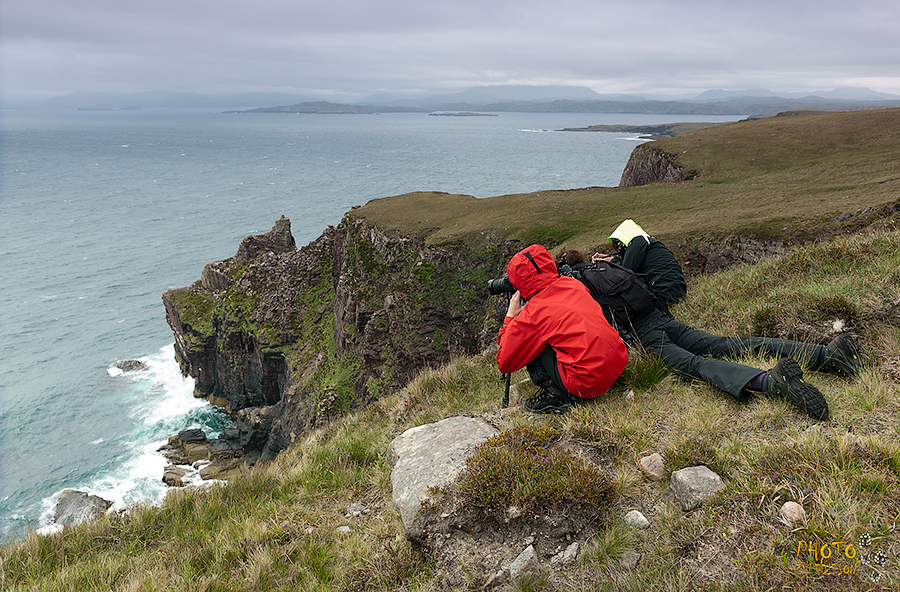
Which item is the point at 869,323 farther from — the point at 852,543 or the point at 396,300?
the point at 396,300

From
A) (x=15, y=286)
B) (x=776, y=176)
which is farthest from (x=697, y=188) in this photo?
(x=15, y=286)

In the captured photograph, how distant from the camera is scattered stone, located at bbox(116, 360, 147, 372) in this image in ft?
182

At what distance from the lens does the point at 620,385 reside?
25.1 feet

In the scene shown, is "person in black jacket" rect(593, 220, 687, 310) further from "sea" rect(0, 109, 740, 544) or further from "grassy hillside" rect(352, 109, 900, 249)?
"grassy hillside" rect(352, 109, 900, 249)

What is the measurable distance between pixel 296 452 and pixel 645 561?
7.04m

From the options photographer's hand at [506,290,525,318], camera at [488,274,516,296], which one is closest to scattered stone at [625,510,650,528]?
photographer's hand at [506,290,525,318]

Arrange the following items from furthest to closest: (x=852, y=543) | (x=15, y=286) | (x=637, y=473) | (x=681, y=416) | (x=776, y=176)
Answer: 1. (x=15, y=286)
2. (x=776, y=176)
3. (x=681, y=416)
4. (x=637, y=473)
5. (x=852, y=543)

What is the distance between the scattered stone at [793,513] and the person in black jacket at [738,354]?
6.45ft

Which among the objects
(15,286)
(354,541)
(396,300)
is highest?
(354,541)

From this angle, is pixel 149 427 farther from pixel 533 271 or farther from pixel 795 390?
pixel 795 390

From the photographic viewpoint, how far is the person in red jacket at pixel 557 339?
6734 millimetres

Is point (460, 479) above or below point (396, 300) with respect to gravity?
above

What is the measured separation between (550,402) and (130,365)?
205 ft

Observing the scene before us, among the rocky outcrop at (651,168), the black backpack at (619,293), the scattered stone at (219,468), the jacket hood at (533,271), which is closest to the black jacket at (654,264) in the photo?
the black backpack at (619,293)
